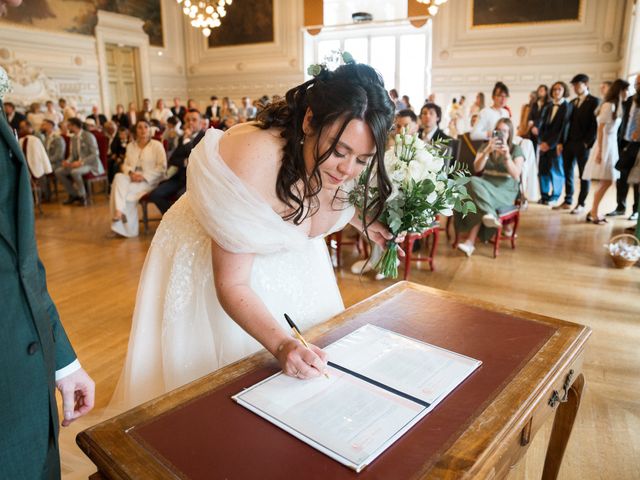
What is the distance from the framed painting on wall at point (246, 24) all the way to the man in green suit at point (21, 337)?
1577 cm

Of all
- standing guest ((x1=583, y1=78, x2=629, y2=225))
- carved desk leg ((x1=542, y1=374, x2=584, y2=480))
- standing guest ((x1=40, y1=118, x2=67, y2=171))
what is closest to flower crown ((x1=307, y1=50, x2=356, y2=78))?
carved desk leg ((x1=542, y1=374, x2=584, y2=480))

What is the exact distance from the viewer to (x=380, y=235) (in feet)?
6.09

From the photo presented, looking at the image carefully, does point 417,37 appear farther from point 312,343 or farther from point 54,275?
point 312,343

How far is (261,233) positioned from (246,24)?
15.9 metres

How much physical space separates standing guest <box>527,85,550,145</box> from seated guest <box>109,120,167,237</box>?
249 inches

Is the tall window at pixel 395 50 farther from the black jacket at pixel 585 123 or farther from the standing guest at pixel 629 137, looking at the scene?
the standing guest at pixel 629 137

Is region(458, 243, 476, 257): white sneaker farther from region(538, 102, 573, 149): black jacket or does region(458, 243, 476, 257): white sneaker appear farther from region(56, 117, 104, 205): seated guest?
region(56, 117, 104, 205): seated guest

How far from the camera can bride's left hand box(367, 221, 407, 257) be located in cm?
181

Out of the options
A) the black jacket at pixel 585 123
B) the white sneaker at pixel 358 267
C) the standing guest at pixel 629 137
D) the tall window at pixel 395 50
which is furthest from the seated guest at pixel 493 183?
the tall window at pixel 395 50

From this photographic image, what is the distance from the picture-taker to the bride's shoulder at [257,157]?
148 centimetres

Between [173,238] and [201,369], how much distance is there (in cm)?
51

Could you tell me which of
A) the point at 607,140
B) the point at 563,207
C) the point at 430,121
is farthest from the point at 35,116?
the point at 607,140

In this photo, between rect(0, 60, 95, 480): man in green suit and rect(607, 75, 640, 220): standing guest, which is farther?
rect(607, 75, 640, 220): standing guest

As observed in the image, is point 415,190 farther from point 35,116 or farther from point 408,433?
point 35,116
